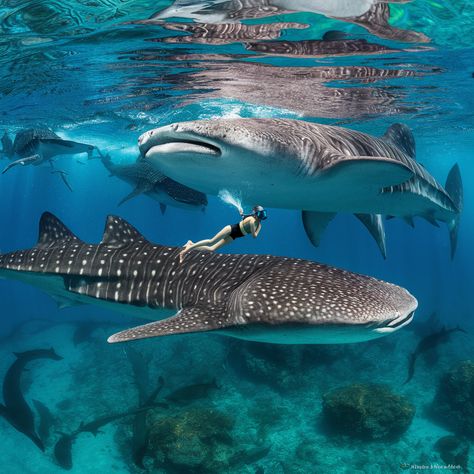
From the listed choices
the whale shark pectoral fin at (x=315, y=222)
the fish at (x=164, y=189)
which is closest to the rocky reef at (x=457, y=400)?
the whale shark pectoral fin at (x=315, y=222)

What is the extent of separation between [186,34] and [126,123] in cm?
1507

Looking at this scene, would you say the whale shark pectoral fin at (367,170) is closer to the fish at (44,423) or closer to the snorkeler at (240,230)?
the snorkeler at (240,230)

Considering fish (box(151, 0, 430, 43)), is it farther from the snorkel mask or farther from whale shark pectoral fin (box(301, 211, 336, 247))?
the snorkel mask

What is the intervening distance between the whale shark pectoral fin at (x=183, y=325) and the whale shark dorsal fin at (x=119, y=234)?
2202mm

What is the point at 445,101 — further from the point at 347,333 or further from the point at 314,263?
the point at 347,333

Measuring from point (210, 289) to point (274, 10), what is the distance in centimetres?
590

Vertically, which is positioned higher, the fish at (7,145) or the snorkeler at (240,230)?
the snorkeler at (240,230)

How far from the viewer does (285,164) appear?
4.90 metres

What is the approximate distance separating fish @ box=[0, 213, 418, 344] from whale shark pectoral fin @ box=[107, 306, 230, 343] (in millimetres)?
10

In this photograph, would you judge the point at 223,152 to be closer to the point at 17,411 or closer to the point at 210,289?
the point at 210,289

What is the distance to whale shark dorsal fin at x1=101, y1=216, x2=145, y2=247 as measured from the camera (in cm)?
630

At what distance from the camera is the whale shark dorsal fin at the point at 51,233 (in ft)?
22.1

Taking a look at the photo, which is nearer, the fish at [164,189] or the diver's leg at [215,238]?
the diver's leg at [215,238]

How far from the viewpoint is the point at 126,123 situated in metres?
23.7
